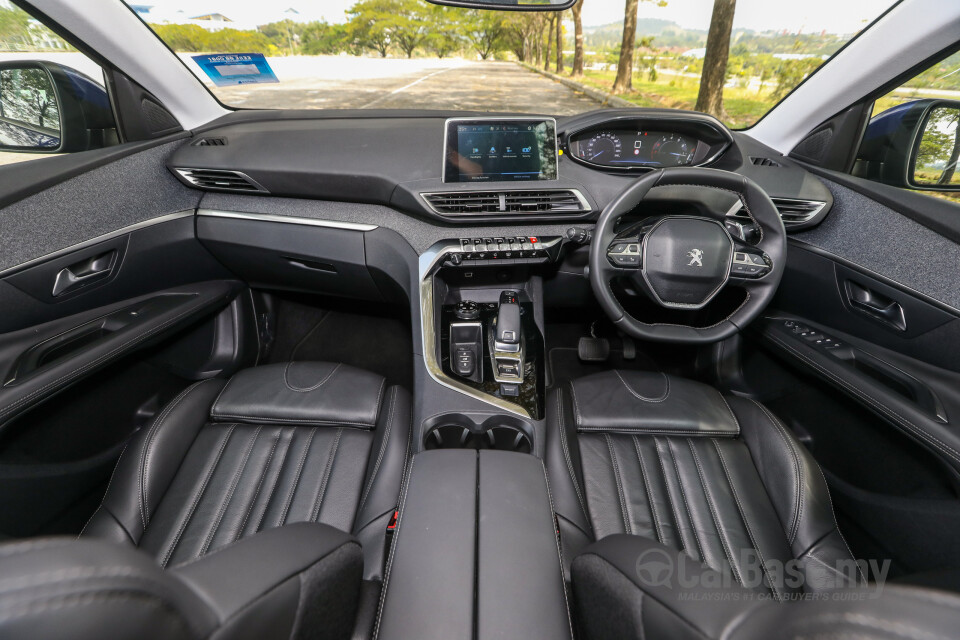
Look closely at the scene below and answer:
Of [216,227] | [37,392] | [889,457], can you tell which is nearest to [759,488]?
[889,457]

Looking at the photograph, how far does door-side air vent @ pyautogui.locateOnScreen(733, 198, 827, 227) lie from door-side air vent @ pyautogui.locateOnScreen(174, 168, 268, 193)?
193cm

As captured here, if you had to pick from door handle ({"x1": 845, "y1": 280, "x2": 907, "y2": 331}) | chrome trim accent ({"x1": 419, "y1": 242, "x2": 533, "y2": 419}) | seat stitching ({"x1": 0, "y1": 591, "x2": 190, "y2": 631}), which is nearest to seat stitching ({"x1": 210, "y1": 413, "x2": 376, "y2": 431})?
chrome trim accent ({"x1": 419, "y1": 242, "x2": 533, "y2": 419})

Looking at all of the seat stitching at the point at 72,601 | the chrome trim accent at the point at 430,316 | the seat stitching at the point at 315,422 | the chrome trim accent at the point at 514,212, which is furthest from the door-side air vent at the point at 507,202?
the seat stitching at the point at 72,601

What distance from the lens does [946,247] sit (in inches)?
55.7

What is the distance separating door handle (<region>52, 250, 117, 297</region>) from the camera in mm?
1589

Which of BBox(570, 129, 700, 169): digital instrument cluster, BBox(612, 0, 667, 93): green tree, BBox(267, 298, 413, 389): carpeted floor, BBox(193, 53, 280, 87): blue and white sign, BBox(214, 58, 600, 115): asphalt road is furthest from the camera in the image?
BBox(612, 0, 667, 93): green tree

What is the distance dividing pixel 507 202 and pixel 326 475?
1166 millimetres

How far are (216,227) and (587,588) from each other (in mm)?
2048

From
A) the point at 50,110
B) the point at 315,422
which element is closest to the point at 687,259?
the point at 315,422

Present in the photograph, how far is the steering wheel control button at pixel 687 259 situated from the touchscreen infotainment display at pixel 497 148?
576mm

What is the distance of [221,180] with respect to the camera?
6.66 ft

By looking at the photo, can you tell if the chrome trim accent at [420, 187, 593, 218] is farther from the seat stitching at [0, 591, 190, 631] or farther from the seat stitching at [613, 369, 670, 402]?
the seat stitching at [0, 591, 190, 631]

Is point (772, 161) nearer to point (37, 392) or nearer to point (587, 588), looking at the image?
point (587, 588)

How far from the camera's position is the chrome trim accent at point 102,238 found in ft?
4.77
